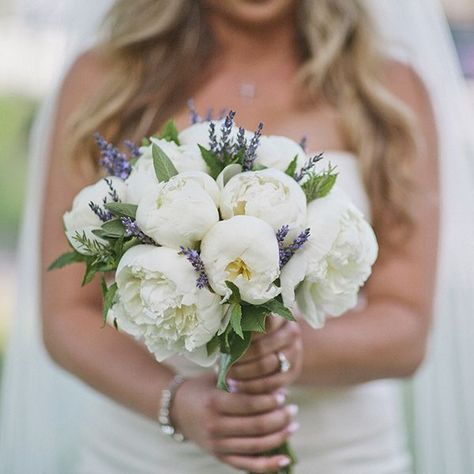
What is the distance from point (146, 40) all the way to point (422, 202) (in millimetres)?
729

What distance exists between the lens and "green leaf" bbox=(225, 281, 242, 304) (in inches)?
47.9

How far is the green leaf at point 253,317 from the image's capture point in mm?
1260

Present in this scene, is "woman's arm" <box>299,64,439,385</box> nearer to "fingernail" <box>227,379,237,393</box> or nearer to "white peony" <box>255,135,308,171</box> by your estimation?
"fingernail" <box>227,379,237,393</box>

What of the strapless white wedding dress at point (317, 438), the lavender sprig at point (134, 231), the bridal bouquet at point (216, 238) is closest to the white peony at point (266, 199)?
the bridal bouquet at point (216, 238)

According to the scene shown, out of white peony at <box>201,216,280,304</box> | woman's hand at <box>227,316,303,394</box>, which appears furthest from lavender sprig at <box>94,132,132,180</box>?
woman's hand at <box>227,316,303,394</box>

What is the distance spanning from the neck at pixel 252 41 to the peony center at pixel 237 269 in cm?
108

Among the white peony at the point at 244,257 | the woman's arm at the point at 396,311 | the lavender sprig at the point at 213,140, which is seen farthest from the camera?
the woman's arm at the point at 396,311

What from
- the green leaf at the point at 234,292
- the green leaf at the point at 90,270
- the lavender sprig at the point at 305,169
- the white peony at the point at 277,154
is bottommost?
the green leaf at the point at 234,292

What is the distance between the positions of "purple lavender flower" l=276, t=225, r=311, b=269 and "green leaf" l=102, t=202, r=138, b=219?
202 millimetres

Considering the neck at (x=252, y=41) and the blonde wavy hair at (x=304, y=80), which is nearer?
the blonde wavy hair at (x=304, y=80)

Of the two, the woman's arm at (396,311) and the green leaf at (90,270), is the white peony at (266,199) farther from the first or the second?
the woman's arm at (396,311)

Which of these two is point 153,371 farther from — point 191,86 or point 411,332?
point 191,86

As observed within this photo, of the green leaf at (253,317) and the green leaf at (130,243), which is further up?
the green leaf at (130,243)

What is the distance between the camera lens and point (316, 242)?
1264 millimetres
